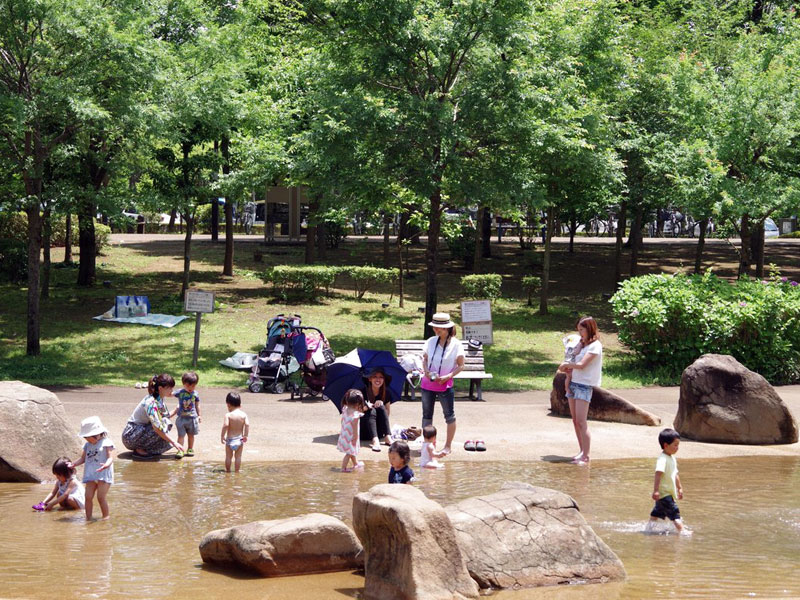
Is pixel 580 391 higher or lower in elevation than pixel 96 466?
higher

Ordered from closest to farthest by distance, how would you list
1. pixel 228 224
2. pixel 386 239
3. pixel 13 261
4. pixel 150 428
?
pixel 150 428 < pixel 13 261 < pixel 228 224 < pixel 386 239

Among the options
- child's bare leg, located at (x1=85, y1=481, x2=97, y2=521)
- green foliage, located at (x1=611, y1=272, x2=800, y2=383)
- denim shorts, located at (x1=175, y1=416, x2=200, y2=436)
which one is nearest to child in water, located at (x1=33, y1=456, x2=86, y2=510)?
child's bare leg, located at (x1=85, y1=481, x2=97, y2=521)

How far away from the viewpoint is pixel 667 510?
28.6ft

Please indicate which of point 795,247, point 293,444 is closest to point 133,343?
point 293,444

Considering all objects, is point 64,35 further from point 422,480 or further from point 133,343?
point 422,480

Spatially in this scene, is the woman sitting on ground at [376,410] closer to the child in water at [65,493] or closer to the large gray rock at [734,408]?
the child in water at [65,493]

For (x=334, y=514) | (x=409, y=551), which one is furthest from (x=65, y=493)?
(x=409, y=551)

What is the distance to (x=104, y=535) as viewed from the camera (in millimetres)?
8461

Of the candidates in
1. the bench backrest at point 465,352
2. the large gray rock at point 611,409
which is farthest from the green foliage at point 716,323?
the large gray rock at point 611,409

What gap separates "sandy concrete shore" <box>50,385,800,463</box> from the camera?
1203 cm

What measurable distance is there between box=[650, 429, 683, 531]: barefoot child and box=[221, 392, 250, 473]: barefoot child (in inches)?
187

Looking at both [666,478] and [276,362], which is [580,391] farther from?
[276,362]

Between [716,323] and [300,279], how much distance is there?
1227 cm

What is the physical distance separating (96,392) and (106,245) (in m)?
19.9
